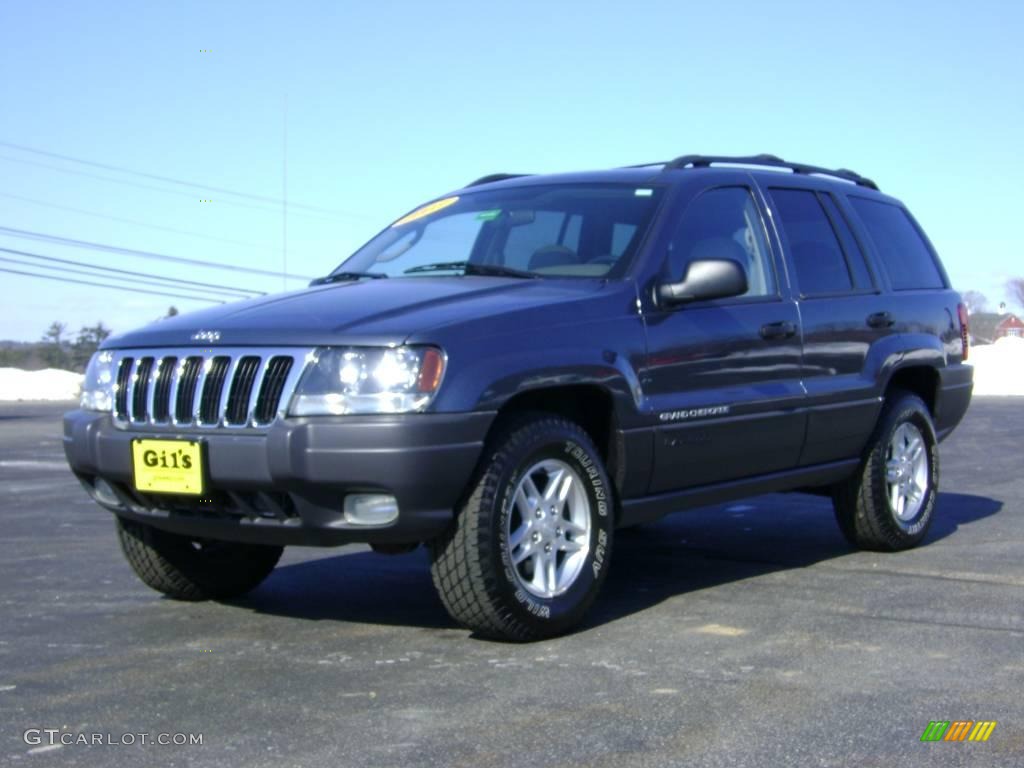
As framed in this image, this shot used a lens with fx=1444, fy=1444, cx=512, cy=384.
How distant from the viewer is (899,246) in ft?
26.0

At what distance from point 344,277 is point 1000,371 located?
29.1 metres

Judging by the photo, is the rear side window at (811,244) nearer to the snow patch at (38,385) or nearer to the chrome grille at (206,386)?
the chrome grille at (206,386)

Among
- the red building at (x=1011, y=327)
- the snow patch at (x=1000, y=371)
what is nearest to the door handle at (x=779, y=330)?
the snow patch at (x=1000, y=371)

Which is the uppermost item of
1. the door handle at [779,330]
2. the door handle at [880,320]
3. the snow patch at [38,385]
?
the door handle at [880,320]

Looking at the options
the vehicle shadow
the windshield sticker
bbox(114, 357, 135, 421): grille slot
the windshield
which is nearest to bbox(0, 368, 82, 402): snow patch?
the vehicle shadow

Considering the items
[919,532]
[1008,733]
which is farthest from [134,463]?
[919,532]

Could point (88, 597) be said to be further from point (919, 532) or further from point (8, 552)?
point (919, 532)

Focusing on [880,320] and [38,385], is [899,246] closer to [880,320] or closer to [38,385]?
[880,320]

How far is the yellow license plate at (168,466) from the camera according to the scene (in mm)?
5102

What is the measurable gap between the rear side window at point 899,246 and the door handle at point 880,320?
0.27m

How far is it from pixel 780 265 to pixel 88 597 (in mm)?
3486

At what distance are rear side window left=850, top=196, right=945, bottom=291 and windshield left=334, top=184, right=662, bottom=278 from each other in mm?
1906

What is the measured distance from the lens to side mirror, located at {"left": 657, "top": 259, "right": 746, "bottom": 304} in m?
5.88

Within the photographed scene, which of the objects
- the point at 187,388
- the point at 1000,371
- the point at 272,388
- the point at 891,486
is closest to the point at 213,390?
the point at 187,388
